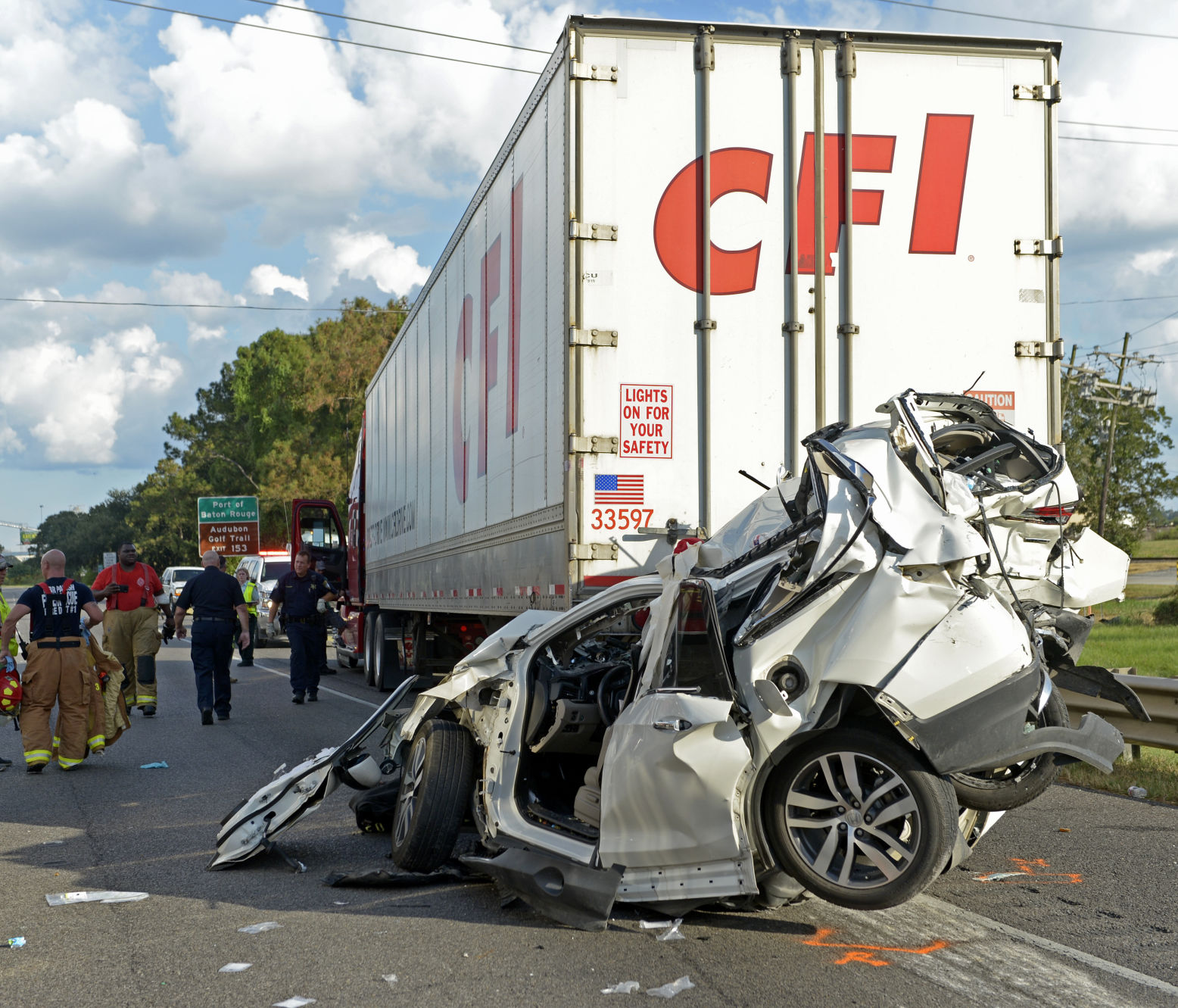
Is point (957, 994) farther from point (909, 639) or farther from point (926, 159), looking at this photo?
point (926, 159)

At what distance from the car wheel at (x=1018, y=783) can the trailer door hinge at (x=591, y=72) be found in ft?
15.7

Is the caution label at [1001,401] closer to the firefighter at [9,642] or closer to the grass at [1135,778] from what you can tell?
the grass at [1135,778]

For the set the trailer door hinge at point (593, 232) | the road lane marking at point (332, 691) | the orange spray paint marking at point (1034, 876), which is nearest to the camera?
the orange spray paint marking at point (1034, 876)

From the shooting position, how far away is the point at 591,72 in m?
7.77

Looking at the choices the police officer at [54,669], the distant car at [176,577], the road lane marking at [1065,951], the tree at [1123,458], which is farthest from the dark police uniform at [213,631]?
the tree at [1123,458]

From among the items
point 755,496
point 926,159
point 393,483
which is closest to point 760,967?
point 755,496

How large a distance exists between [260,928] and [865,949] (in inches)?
96.0

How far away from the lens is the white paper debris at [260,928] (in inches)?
197

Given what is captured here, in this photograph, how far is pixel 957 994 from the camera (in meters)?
4.09

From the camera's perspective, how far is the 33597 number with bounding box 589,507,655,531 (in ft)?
25.2

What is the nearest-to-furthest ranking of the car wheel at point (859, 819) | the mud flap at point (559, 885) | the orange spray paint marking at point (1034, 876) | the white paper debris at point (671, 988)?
the white paper debris at point (671, 988)
the car wheel at point (859, 819)
the mud flap at point (559, 885)
the orange spray paint marking at point (1034, 876)

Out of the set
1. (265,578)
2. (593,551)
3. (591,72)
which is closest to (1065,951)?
(593,551)

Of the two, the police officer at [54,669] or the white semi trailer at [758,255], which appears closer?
the white semi trailer at [758,255]

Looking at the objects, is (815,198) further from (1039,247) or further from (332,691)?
(332,691)
